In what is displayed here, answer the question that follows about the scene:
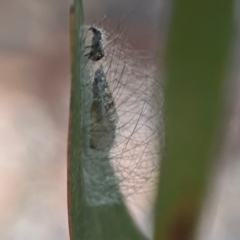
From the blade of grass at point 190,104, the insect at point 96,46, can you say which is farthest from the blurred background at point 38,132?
the blade of grass at point 190,104

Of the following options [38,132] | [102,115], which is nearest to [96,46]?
[102,115]

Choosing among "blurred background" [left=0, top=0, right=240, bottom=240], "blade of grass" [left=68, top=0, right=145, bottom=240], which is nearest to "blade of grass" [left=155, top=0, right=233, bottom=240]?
"blade of grass" [left=68, top=0, right=145, bottom=240]

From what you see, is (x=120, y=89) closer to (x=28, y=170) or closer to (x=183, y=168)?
(x=183, y=168)

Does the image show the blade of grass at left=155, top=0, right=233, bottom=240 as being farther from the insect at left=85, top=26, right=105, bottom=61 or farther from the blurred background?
the blurred background

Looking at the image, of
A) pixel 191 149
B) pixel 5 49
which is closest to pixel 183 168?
pixel 191 149

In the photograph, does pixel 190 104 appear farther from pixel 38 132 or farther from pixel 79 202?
pixel 38 132

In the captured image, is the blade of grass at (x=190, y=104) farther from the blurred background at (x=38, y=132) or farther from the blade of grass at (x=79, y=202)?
the blurred background at (x=38, y=132)
